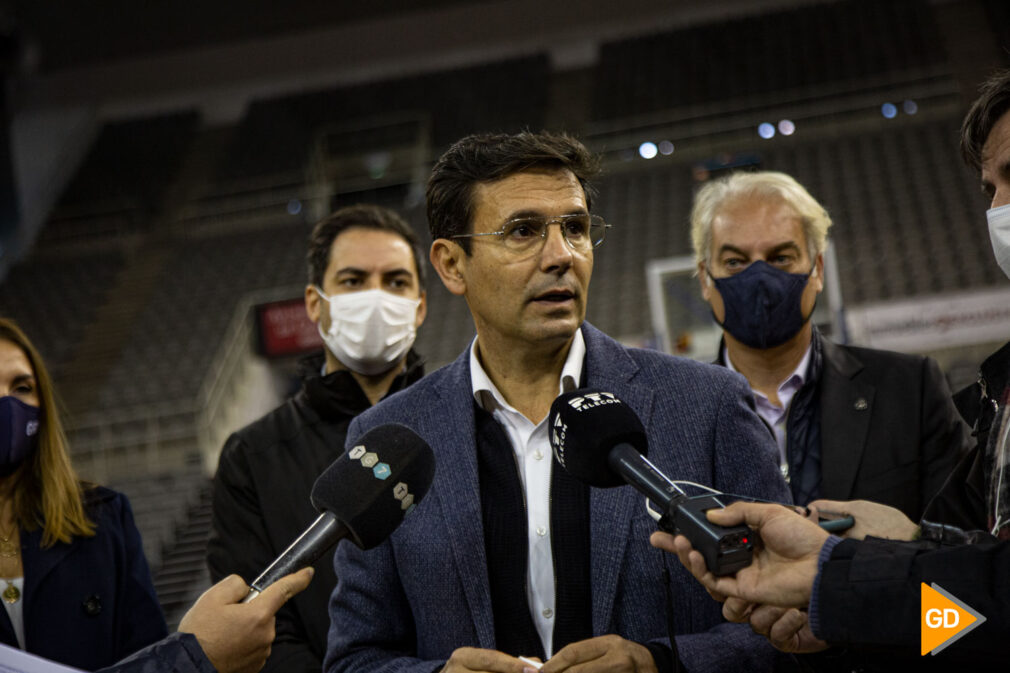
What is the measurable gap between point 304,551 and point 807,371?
5.60 ft

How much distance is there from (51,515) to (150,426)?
9753 millimetres

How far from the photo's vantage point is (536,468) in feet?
6.57

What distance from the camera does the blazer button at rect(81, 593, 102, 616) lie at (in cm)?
246

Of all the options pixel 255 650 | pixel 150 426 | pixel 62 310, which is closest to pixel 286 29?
pixel 62 310

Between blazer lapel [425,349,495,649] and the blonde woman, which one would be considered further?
the blonde woman

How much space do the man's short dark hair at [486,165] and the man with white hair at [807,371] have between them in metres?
0.71

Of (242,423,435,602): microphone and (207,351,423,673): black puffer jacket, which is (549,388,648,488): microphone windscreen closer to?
(242,423,435,602): microphone

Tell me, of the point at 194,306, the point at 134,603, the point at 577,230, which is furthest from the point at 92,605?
the point at 194,306

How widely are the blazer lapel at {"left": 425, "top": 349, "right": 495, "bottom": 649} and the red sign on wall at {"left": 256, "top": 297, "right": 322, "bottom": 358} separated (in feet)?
31.3

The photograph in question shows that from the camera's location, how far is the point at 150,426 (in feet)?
38.5

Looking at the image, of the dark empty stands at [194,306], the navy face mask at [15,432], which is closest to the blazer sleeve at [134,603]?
the navy face mask at [15,432]

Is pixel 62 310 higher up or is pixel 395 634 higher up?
pixel 62 310

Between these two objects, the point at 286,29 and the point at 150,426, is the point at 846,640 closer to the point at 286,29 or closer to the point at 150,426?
the point at 150,426

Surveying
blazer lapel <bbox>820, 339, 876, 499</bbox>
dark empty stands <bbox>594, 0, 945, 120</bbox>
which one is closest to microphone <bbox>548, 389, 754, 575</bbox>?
blazer lapel <bbox>820, 339, 876, 499</bbox>
